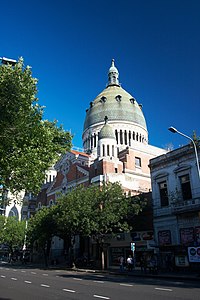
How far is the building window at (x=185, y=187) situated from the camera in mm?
26617

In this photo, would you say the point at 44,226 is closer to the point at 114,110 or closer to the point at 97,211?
the point at 97,211

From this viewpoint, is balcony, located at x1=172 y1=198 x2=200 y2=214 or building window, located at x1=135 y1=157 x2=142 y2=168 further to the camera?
building window, located at x1=135 y1=157 x2=142 y2=168

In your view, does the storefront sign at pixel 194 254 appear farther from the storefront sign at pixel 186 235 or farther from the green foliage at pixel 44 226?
the green foliage at pixel 44 226

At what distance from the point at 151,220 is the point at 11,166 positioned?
19.9 meters

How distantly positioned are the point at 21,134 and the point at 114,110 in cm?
5460

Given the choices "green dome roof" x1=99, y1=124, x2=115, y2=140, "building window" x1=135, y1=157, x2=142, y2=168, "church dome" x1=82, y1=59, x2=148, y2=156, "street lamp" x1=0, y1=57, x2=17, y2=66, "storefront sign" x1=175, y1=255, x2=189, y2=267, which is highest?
"church dome" x1=82, y1=59, x2=148, y2=156

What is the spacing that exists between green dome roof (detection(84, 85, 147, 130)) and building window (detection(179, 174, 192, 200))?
39582 mm

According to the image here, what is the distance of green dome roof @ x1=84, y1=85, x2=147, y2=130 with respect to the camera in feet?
219

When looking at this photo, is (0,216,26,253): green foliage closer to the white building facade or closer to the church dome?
the church dome

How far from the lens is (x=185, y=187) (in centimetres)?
2711

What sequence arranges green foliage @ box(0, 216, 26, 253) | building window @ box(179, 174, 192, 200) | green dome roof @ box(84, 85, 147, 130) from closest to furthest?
building window @ box(179, 174, 192, 200) → green foliage @ box(0, 216, 26, 253) → green dome roof @ box(84, 85, 147, 130)

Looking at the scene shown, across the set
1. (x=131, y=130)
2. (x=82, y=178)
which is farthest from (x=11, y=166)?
(x=131, y=130)

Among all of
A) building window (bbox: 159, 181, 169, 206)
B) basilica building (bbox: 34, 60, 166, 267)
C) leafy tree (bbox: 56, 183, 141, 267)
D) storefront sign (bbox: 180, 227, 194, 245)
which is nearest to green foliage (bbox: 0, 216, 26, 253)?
basilica building (bbox: 34, 60, 166, 267)

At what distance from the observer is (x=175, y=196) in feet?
90.5
